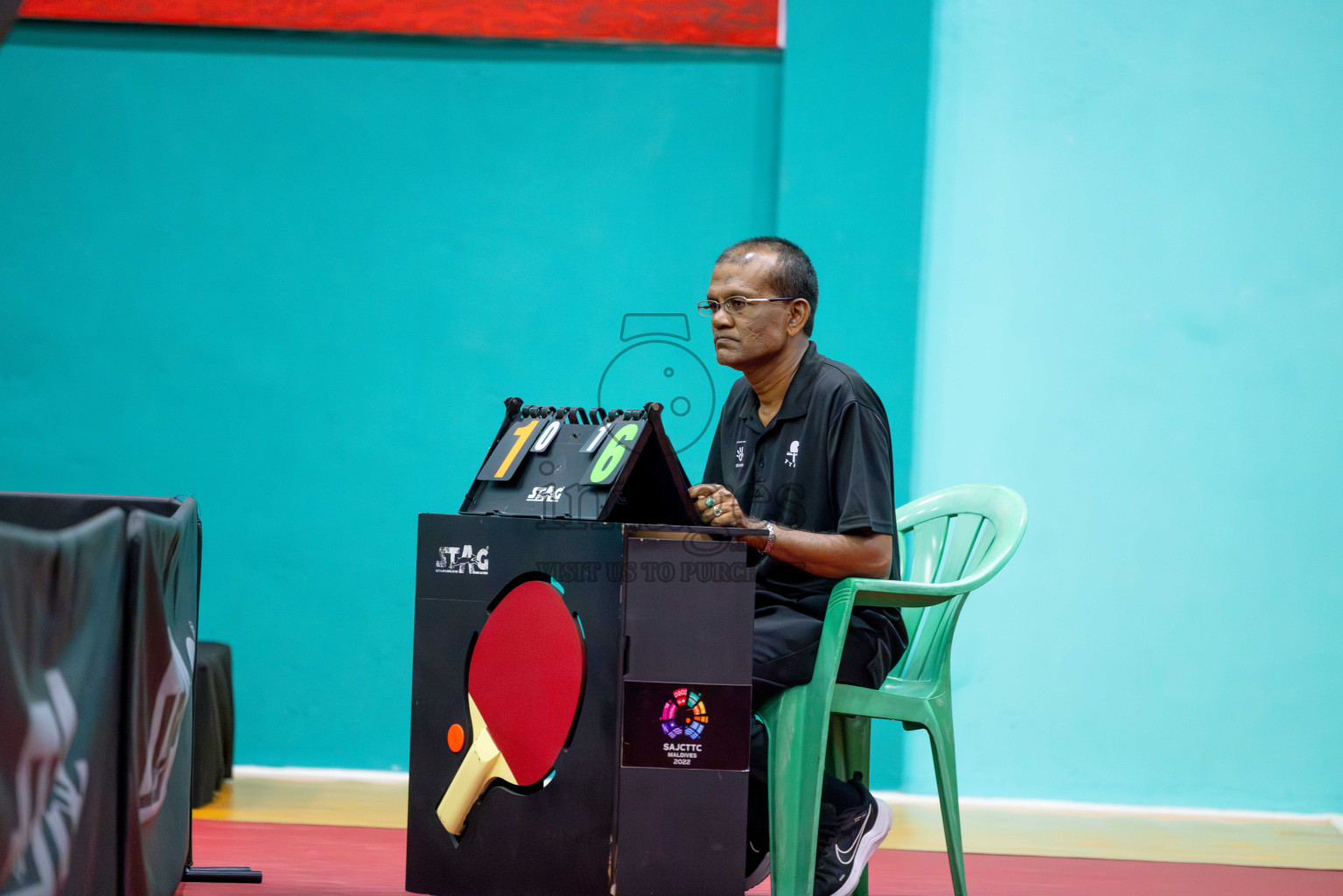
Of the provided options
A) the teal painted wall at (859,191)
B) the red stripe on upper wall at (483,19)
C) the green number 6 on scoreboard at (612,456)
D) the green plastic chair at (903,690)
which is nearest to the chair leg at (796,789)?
the green plastic chair at (903,690)

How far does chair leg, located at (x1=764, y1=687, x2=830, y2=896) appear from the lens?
6.55ft

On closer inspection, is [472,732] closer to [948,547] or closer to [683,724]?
[683,724]

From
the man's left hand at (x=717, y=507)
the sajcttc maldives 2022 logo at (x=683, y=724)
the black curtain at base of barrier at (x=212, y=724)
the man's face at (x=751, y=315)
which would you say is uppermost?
the man's face at (x=751, y=315)

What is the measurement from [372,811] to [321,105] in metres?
2.27

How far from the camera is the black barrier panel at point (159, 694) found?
1492 mm

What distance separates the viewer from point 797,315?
2.39m

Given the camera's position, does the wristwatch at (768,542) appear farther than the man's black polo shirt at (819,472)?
No

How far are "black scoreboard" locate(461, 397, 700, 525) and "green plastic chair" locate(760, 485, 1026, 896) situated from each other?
1.35 ft

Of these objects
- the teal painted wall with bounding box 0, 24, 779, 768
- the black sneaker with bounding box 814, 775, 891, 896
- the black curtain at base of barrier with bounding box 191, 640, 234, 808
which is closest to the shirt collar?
the black sneaker with bounding box 814, 775, 891, 896

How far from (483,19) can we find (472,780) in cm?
258

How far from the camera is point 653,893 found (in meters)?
1.83

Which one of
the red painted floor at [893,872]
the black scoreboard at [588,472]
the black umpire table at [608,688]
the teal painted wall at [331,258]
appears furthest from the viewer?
the teal painted wall at [331,258]

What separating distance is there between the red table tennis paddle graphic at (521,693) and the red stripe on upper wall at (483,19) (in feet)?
7.42

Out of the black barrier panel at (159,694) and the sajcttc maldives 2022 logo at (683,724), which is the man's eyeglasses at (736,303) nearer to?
the sajcttc maldives 2022 logo at (683,724)
